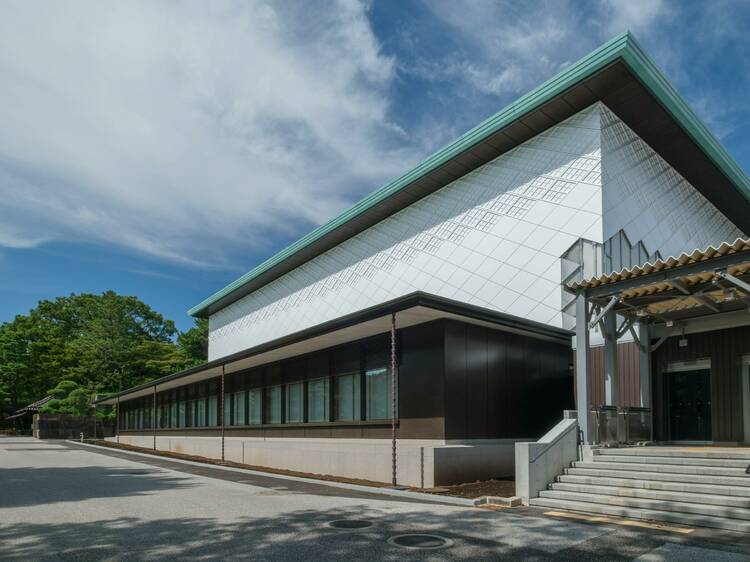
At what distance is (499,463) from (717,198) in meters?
18.3

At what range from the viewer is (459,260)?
25625 millimetres

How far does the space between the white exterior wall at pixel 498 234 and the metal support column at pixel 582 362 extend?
6.72 m

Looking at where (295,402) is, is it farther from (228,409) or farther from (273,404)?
(228,409)

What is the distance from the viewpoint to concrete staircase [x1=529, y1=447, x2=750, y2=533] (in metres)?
9.70

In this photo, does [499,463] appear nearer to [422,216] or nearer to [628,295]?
[628,295]

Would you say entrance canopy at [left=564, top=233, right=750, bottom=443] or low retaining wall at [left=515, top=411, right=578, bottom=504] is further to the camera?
entrance canopy at [left=564, top=233, right=750, bottom=443]

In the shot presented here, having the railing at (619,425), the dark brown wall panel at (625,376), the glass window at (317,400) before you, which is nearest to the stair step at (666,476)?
Result: the railing at (619,425)

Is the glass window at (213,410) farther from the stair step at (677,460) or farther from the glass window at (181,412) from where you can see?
the stair step at (677,460)

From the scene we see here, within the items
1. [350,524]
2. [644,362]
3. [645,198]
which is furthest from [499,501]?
[645,198]

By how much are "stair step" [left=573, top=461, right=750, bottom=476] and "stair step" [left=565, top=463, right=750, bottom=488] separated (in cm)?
6

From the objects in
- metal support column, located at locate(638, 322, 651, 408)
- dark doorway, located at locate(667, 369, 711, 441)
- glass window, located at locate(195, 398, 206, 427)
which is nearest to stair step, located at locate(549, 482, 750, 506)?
metal support column, located at locate(638, 322, 651, 408)

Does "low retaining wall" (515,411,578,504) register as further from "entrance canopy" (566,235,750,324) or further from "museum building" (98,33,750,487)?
"entrance canopy" (566,235,750,324)

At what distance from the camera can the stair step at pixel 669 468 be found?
10656 mm

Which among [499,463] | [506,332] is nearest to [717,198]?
[506,332]
